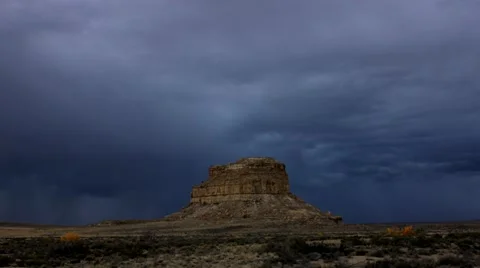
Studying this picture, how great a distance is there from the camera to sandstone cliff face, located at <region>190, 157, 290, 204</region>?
92.4 metres

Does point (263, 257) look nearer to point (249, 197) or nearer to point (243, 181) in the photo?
point (249, 197)

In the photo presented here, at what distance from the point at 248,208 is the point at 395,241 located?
53.6 meters

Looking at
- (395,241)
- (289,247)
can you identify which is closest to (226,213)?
(395,241)

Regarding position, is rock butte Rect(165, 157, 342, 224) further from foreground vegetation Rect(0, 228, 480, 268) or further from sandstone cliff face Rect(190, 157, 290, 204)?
foreground vegetation Rect(0, 228, 480, 268)

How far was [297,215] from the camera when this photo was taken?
85312 mm

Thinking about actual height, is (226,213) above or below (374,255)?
above

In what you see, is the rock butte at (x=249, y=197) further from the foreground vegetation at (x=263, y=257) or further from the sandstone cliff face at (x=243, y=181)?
the foreground vegetation at (x=263, y=257)

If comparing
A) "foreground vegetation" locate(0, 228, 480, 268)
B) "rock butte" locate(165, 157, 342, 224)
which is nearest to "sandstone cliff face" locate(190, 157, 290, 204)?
"rock butte" locate(165, 157, 342, 224)

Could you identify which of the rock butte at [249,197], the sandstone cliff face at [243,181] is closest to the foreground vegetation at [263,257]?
the rock butte at [249,197]

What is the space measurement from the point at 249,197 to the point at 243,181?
3.30 meters

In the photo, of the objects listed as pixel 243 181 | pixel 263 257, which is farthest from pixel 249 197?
pixel 263 257

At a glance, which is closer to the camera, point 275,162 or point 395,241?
point 395,241

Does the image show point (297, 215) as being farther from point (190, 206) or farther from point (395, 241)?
point (395, 241)

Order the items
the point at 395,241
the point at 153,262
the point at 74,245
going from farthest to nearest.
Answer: the point at 395,241, the point at 74,245, the point at 153,262
